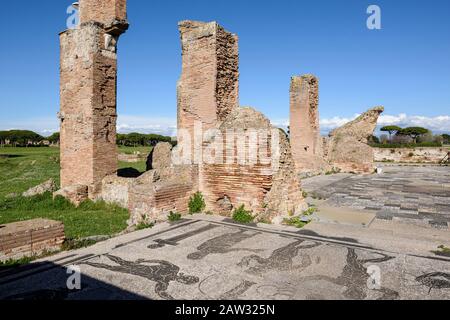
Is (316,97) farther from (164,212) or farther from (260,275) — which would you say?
(260,275)

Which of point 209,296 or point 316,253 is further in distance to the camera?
point 316,253

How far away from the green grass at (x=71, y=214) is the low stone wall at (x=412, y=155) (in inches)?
1226

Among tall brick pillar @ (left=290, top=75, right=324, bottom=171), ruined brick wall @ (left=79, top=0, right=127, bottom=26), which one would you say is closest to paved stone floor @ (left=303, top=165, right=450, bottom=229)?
tall brick pillar @ (left=290, top=75, right=324, bottom=171)

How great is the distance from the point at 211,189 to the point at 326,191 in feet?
18.2

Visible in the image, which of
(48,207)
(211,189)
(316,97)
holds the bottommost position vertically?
(48,207)

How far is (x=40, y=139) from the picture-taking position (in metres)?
73.8

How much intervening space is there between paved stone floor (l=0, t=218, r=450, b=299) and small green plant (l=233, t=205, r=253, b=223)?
1.10 meters

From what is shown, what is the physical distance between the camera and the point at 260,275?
4.02 metres

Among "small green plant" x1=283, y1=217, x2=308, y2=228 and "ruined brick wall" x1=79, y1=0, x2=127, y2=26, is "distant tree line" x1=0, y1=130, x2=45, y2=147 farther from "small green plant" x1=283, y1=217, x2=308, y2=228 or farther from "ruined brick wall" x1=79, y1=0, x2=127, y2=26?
"small green plant" x1=283, y1=217, x2=308, y2=228

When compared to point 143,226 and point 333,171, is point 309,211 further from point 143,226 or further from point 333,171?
point 333,171

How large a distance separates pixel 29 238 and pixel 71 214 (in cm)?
392

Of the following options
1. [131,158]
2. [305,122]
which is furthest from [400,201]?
[131,158]
